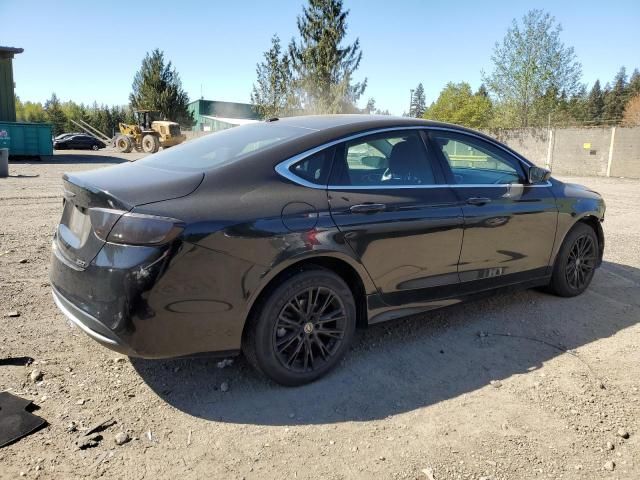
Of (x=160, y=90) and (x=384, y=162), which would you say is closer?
(x=384, y=162)

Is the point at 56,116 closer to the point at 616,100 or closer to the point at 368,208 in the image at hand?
the point at 368,208

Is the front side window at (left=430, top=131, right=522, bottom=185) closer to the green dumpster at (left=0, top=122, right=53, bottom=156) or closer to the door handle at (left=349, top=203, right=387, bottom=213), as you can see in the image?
the door handle at (left=349, top=203, right=387, bottom=213)

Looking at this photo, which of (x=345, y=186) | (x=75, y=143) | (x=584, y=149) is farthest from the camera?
(x=75, y=143)

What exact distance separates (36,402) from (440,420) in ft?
7.56

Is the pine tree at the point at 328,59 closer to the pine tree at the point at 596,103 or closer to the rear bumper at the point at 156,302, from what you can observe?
the rear bumper at the point at 156,302

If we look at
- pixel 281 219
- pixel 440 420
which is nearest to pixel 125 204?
pixel 281 219

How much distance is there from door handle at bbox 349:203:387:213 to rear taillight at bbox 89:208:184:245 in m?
1.12

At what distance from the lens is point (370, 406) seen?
9.74 feet

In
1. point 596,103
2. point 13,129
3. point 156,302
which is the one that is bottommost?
point 156,302

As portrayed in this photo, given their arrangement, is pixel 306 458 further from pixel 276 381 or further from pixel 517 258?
pixel 517 258

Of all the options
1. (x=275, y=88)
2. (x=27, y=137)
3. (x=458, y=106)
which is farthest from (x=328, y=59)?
(x=458, y=106)

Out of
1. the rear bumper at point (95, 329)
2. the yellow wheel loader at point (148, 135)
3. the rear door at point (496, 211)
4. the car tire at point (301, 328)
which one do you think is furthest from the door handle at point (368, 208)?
the yellow wheel loader at point (148, 135)

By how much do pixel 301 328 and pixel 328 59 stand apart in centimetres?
3283

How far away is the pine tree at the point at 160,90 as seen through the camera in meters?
47.5
